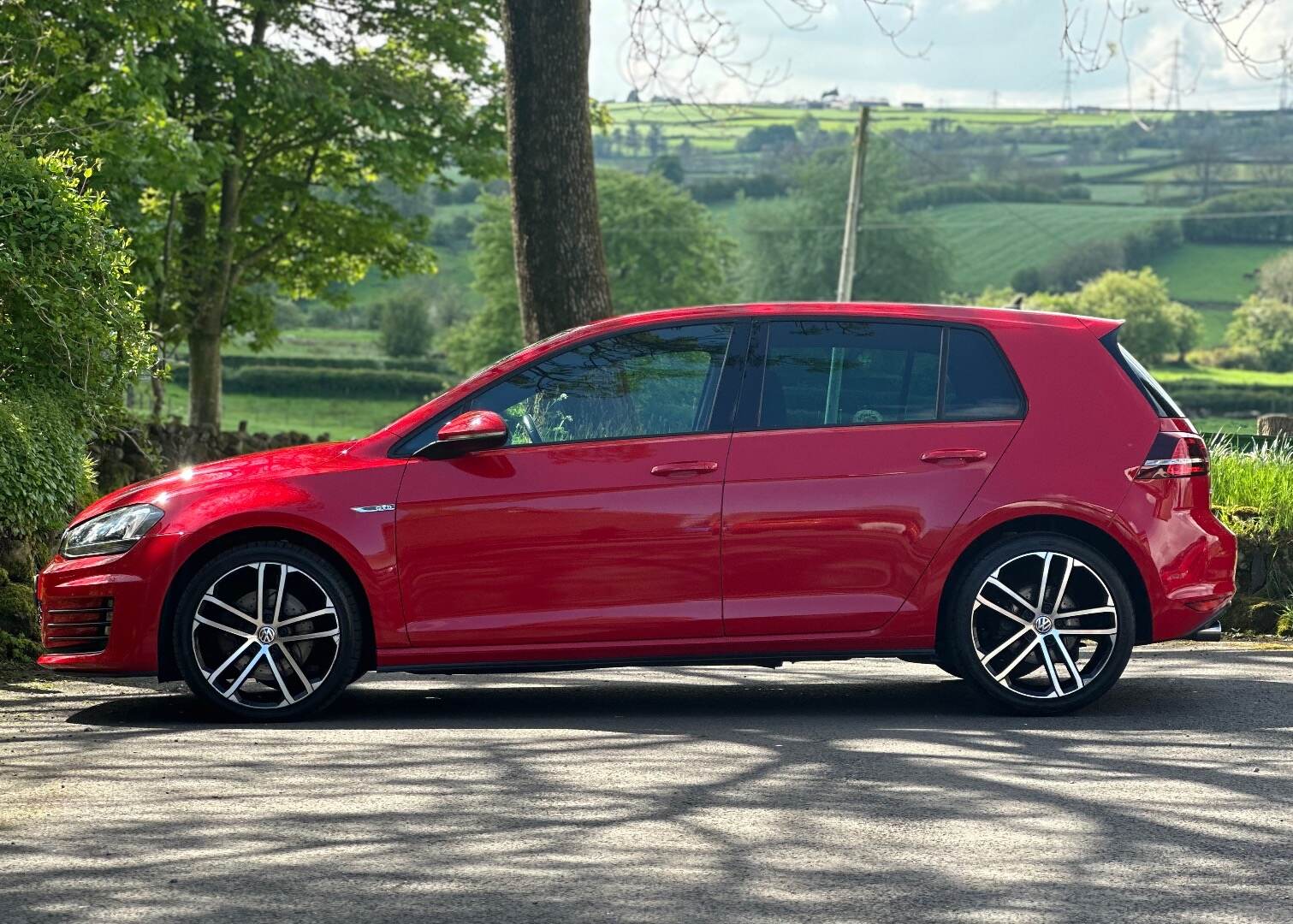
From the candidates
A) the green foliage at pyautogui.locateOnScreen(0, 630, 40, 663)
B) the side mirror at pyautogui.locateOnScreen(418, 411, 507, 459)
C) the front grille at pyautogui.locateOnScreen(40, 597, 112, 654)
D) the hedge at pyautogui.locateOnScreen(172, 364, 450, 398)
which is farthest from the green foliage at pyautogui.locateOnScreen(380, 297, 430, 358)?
the side mirror at pyautogui.locateOnScreen(418, 411, 507, 459)

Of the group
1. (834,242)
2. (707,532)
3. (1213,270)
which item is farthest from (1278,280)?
(707,532)

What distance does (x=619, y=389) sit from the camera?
773cm

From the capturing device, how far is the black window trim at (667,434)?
300 inches

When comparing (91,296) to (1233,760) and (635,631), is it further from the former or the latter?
(1233,760)

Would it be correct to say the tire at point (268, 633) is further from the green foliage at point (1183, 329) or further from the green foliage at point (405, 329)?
the green foliage at point (1183, 329)

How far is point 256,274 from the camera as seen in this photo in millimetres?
34750

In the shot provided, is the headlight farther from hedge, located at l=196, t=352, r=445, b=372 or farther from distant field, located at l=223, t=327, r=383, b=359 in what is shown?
distant field, located at l=223, t=327, r=383, b=359

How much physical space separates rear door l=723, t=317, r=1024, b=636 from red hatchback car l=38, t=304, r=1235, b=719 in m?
0.01

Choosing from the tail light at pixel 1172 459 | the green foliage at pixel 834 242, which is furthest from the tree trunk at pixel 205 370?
the green foliage at pixel 834 242

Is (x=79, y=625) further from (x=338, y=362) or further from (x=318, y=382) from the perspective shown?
(x=338, y=362)

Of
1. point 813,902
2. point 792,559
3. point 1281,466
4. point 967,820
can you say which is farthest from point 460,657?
point 1281,466

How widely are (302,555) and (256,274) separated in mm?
28195

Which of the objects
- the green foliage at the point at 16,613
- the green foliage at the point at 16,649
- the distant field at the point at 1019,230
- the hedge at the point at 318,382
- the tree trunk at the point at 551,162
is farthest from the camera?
the distant field at the point at 1019,230

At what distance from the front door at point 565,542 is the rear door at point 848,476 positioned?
0.47 ft
